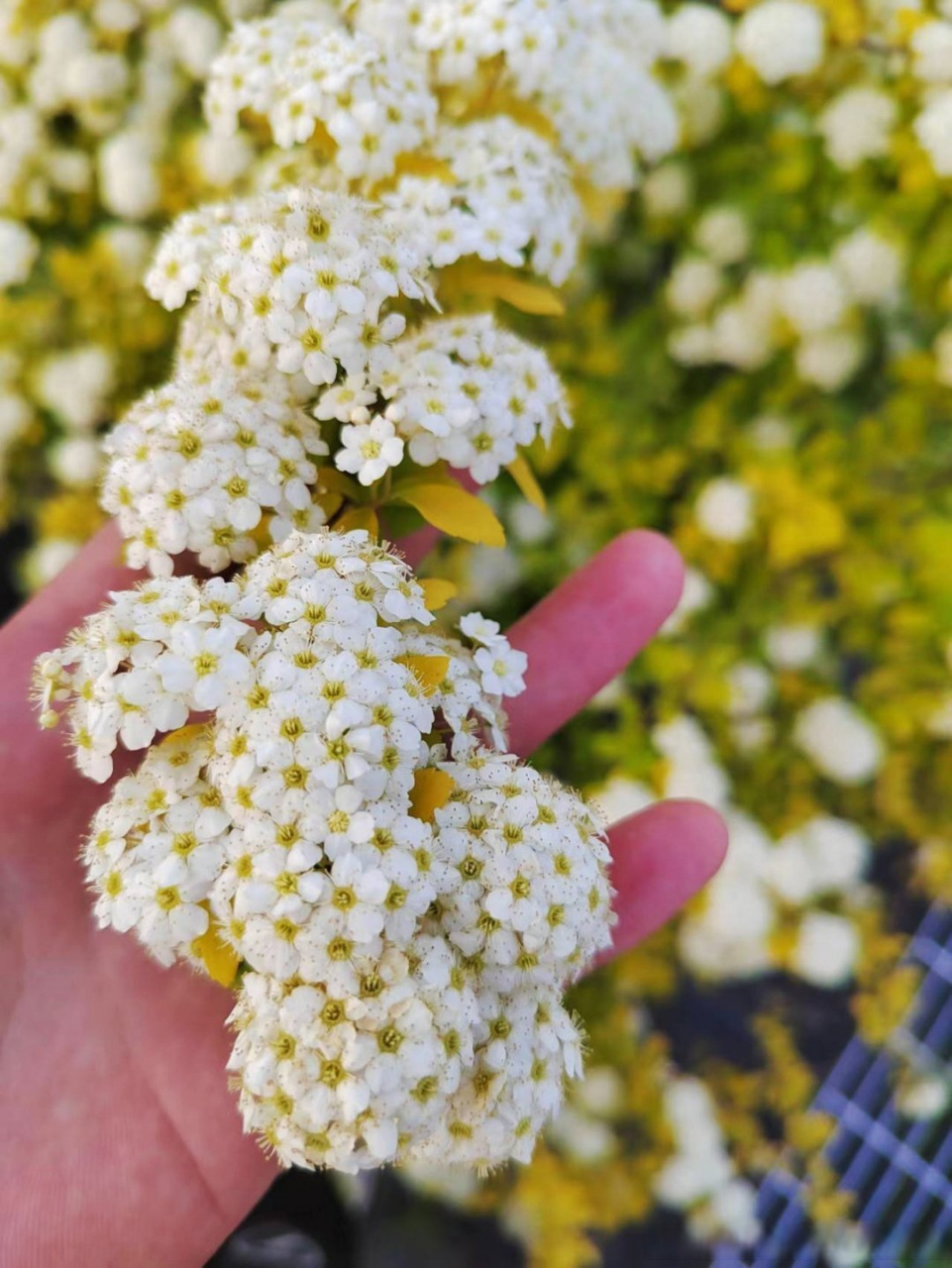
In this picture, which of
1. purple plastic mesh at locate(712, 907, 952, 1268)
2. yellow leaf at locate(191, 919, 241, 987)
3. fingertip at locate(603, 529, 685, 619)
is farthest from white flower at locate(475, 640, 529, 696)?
purple plastic mesh at locate(712, 907, 952, 1268)

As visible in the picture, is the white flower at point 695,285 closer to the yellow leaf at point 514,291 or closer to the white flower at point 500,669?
the yellow leaf at point 514,291

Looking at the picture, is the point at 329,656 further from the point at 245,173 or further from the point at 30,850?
the point at 245,173

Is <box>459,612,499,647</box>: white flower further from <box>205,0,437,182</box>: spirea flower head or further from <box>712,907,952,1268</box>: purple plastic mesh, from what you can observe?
<box>712,907,952,1268</box>: purple plastic mesh

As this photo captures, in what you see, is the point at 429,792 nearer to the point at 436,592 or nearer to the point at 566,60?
the point at 436,592

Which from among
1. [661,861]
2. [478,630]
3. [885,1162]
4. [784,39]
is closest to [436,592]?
[478,630]

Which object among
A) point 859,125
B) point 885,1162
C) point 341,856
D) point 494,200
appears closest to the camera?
point 341,856

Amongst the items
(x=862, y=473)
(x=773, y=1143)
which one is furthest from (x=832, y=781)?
(x=773, y=1143)

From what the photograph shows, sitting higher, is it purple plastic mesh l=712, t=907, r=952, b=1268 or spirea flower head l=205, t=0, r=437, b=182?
spirea flower head l=205, t=0, r=437, b=182
